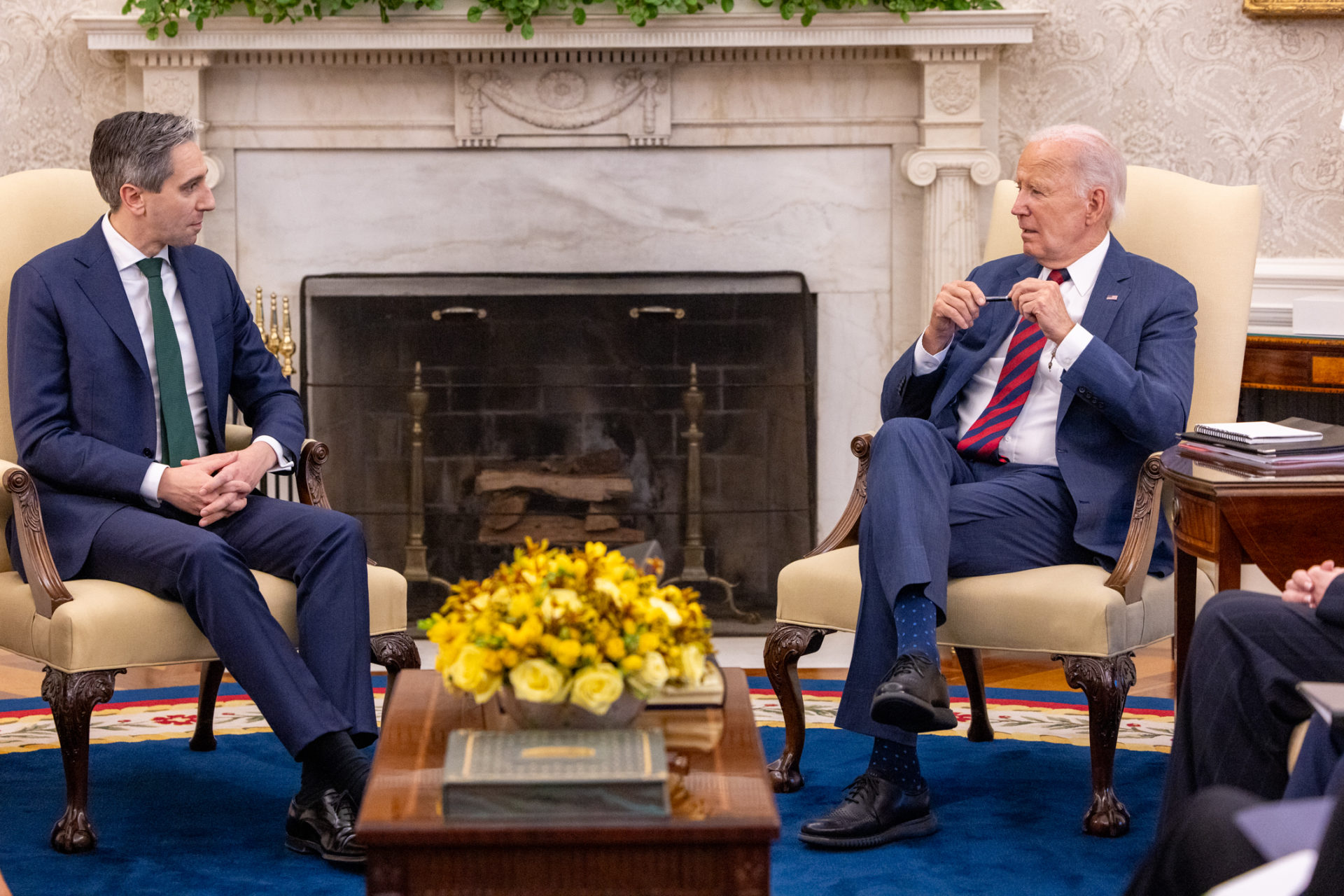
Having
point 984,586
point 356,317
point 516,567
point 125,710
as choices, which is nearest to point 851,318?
point 356,317

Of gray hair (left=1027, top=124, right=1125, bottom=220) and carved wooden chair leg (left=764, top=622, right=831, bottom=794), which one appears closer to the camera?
carved wooden chair leg (left=764, top=622, right=831, bottom=794)

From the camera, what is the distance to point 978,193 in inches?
157

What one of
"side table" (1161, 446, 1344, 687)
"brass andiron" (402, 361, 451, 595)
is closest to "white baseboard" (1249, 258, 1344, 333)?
"side table" (1161, 446, 1344, 687)

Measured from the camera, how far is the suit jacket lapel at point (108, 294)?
250 centimetres

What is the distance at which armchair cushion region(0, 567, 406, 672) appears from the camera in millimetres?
2211

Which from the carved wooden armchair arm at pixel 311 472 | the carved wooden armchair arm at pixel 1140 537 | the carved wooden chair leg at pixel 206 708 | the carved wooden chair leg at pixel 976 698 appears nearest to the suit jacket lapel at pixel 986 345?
the carved wooden armchair arm at pixel 1140 537

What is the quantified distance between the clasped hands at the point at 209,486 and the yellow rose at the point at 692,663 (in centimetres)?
121

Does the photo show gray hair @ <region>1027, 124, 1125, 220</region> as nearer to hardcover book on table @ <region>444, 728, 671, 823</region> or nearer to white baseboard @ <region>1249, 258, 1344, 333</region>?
white baseboard @ <region>1249, 258, 1344, 333</region>

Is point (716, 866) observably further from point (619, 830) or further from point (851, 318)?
point (851, 318)

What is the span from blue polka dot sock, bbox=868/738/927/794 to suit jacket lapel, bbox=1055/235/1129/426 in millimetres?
672

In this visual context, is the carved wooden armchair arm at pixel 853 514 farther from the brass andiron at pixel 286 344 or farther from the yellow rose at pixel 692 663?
the brass andiron at pixel 286 344

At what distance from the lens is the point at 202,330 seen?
8.60 feet

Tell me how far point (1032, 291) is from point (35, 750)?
2.14m

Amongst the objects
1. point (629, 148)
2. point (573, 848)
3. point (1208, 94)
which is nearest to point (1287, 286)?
point (1208, 94)
